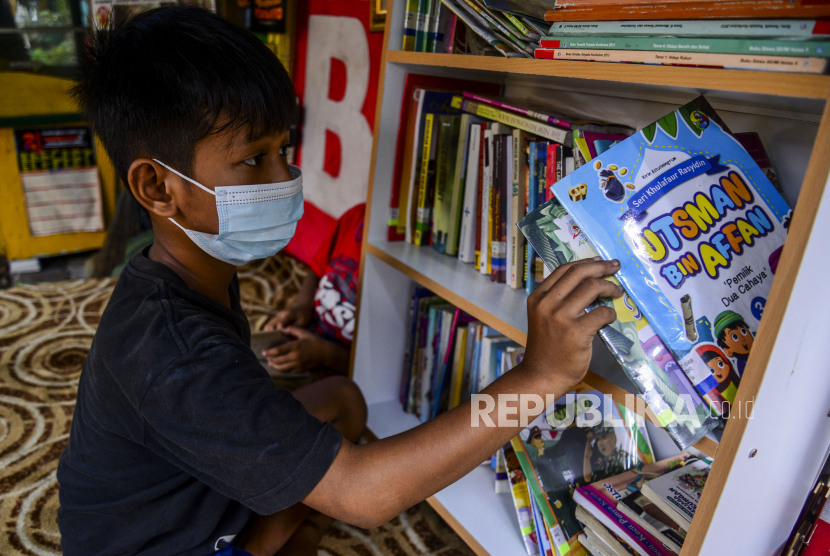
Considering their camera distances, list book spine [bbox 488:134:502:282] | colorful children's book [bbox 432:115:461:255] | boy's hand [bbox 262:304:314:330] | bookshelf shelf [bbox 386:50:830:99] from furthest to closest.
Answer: boy's hand [bbox 262:304:314:330] < colorful children's book [bbox 432:115:461:255] < book spine [bbox 488:134:502:282] < bookshelf shelf [bbox 386:50:830:99]

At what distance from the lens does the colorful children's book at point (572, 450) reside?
0.92 meters

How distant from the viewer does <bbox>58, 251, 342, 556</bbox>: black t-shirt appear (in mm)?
640

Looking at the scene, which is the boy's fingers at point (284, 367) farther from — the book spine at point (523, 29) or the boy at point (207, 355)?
the book spine at point (523, 29)

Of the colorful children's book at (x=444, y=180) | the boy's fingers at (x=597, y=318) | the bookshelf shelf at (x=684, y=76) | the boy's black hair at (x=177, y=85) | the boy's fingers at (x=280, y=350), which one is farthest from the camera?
the boy's fingers at (x=280, y=350)

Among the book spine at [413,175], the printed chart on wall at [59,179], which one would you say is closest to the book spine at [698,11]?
the book spine at [413,175]

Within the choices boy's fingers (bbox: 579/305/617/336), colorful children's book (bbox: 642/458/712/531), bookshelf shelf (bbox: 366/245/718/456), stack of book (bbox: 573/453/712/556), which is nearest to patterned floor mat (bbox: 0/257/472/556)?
bookshelf shelf (bbox: 366/245/718/456)

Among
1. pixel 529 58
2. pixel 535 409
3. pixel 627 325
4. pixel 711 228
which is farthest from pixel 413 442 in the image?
pixel 529 58

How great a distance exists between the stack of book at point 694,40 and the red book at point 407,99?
41cm

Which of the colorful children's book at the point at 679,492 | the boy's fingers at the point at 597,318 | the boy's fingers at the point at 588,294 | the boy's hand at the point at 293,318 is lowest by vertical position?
the boy's hand at the point at 293,318

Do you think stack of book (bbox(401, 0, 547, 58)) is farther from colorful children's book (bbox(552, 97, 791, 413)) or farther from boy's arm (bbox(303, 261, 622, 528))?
boy's arm (bbox(303, 261, 622, 528))

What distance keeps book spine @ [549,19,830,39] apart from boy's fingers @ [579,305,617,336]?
319mm

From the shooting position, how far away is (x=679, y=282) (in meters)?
0.64

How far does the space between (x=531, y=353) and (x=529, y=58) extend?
0.42 m

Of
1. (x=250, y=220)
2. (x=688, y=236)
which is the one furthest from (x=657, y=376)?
(x=250, y=220)
